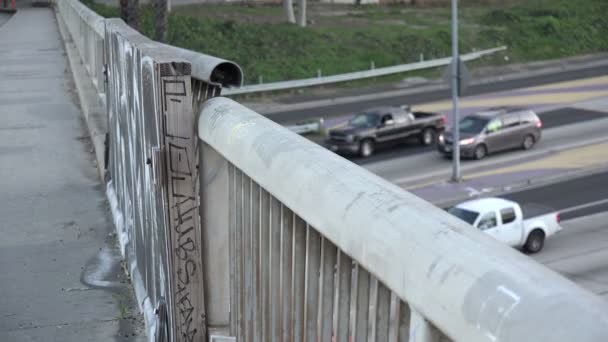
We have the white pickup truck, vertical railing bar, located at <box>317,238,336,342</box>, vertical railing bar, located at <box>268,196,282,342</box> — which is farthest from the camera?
the white pickup truck

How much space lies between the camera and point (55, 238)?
21.0 ft

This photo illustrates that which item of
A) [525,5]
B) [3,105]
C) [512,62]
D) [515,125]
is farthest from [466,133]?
[525,5]

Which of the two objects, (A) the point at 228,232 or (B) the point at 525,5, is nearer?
(A) the point at 228,232

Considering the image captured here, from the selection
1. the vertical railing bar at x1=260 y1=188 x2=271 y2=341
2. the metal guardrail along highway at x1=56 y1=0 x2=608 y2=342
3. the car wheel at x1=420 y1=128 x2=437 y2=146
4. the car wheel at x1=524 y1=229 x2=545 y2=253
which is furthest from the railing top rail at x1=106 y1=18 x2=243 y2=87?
the car wheel at x1=420 y1=128 x2=437 y2=146

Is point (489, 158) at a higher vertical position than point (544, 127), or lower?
lower

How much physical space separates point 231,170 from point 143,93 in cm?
82

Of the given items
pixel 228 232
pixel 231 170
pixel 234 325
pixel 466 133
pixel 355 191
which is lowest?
pixel 466 133

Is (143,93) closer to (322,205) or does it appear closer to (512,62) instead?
(322,205)

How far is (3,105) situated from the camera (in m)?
12.5

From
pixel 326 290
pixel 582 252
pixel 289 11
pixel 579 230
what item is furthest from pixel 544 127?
pixel 326 290

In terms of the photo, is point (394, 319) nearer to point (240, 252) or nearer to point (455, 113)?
point (240, 252)

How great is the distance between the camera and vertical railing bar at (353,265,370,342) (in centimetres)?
212

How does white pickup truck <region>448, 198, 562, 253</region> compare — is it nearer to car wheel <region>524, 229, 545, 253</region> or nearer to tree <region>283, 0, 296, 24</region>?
car wheel <region>524, 229, 545, 253</region>

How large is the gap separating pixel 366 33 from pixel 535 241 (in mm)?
31325
